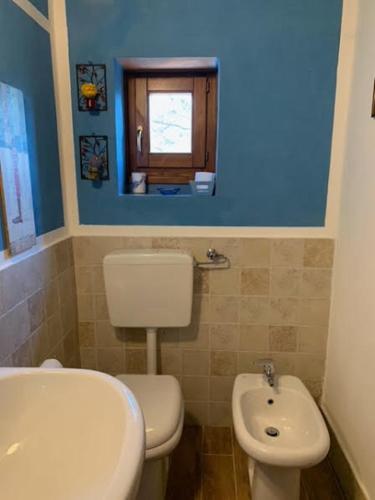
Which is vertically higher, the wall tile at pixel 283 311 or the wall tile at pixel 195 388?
the wall tile at pixel 283 311

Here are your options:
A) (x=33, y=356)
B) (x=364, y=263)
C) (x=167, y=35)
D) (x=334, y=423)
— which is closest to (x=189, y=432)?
(x=334, y=423)

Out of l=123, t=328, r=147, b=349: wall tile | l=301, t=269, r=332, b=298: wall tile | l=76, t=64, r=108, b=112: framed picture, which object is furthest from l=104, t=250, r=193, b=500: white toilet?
l=76, t=64, r=108, b=112: framed picture

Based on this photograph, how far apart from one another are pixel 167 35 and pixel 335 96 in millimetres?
761

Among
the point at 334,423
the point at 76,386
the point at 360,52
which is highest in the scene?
the point at 360,52

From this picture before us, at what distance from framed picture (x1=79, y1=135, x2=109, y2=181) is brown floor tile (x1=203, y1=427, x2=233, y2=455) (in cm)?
140

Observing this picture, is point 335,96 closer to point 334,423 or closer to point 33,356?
point 334,423

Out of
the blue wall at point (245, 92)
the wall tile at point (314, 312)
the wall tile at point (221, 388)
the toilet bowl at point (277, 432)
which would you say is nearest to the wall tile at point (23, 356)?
the blue wall at point (245, 92)

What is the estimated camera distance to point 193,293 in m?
1.72

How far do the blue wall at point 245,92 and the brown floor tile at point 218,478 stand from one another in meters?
1.12

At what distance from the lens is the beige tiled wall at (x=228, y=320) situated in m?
1.67

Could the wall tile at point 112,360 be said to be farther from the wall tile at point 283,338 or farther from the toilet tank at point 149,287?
the wall tile at point 283,338

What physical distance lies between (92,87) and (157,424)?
1.37 m

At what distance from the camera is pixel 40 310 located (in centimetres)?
139

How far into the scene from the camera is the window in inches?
69.2
